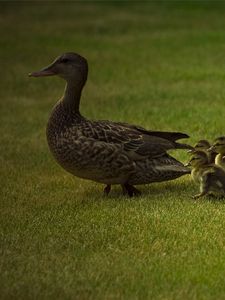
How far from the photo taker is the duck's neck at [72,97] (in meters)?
8.05

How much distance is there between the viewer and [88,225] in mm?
6629

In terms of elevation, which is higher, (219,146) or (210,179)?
(219,146)

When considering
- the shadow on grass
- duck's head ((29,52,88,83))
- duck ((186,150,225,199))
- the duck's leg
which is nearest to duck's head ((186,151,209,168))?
duck ((186,150,225,199))

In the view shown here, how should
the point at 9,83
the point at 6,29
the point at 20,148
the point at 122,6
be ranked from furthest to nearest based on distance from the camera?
the point at 122,6, the point at 6,29, the point at 9,83, the point at 20,148

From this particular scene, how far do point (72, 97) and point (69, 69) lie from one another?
266mm

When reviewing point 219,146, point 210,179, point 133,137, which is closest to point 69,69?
point 133,137

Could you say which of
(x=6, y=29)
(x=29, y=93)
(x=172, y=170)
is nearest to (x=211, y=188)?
(x=172, y=170)

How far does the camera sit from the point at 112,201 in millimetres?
7465

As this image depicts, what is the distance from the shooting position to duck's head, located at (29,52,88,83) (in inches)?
319

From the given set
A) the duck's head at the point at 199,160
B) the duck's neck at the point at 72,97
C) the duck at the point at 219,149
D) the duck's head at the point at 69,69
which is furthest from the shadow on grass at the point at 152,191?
the duck's head at the point at 69,69

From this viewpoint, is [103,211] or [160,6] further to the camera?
[160,6]

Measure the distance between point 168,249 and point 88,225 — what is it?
32.4 inches

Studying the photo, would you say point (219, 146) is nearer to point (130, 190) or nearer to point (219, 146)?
point (219, 146)

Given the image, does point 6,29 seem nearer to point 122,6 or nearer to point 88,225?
point 122,6
